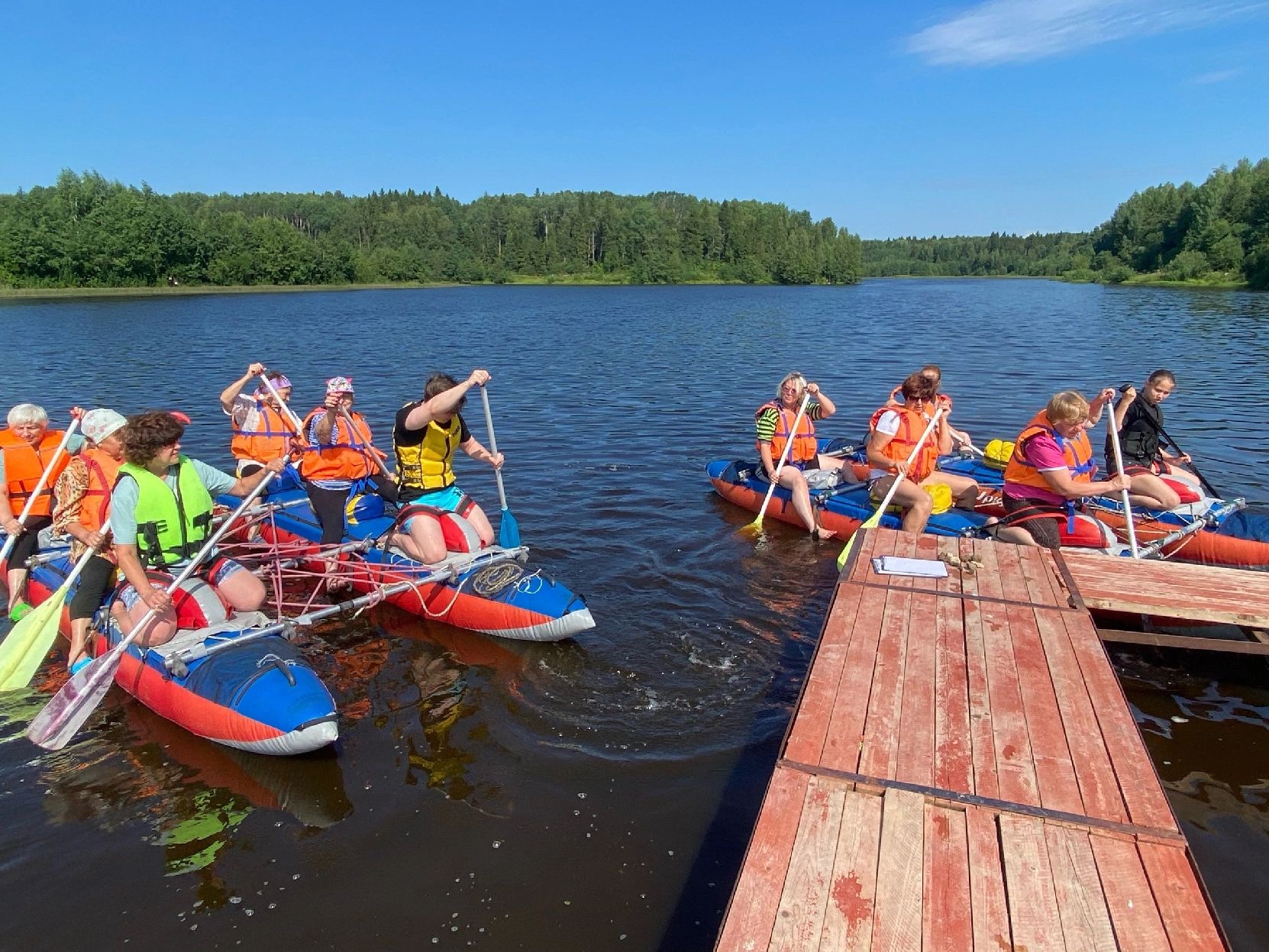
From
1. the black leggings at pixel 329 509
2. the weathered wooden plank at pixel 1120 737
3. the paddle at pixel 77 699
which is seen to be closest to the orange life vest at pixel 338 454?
the black leggings at pixel 329 509

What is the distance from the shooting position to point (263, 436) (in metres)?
8.89

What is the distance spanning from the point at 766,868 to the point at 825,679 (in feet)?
4.85

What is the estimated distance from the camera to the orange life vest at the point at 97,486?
19.5 feet

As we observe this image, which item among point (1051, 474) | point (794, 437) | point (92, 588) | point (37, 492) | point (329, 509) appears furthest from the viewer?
point (794, 437)

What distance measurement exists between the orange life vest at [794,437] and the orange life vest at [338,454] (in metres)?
4.57

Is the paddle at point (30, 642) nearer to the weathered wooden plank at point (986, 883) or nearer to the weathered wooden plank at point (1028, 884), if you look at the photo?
the weathered wooden plank at point (986, 883)

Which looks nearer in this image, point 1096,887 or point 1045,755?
point 1096,887

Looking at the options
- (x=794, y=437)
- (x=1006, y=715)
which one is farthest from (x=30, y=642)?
(x=794, y=437)

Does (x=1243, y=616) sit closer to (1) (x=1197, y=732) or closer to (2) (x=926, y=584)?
(1) (x=1197, y=732)

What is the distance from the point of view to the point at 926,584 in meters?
5.71

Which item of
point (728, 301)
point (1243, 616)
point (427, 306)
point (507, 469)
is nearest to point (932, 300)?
point (728, 301)

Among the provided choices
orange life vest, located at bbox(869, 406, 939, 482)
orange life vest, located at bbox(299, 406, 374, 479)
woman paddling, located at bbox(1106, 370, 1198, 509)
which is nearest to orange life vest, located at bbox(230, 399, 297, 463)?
orange life vest, located at bbox(299, 406, 374, 479)

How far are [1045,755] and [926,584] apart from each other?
83.2 inches

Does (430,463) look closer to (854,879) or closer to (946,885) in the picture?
(854,879)
